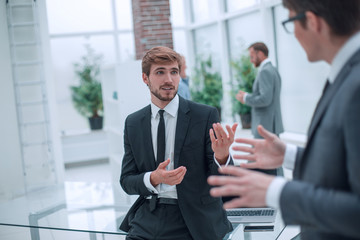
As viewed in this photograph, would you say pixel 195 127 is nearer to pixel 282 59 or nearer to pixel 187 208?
pixel 187 208

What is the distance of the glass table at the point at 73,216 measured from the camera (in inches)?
87.1

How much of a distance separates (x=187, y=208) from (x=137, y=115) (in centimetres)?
55

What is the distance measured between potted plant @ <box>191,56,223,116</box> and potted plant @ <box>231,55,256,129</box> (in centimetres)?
84

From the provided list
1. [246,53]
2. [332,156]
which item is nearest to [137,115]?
[332,156]

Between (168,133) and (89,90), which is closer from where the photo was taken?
(168,133)

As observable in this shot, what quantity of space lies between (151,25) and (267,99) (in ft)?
8.76

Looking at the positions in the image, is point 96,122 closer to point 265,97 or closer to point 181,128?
point 265,97

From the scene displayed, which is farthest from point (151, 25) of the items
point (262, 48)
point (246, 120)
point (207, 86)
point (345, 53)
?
point (345, 53)

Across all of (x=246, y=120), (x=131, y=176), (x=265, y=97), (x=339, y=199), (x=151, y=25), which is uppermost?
(x=151, y=25)

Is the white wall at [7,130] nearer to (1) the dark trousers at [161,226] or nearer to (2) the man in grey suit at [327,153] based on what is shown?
(1) the dark trousers at [161,226]

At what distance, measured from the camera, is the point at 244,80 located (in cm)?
641

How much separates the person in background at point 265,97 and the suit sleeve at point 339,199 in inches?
143

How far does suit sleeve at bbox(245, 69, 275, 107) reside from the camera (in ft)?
14.9

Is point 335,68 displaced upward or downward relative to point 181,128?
upward
